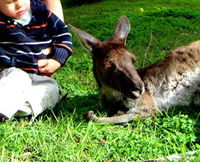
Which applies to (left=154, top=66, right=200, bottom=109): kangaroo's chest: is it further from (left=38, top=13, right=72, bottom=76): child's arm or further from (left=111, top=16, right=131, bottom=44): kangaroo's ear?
(left=38, top=13, right=72, bottom=76): child's arm

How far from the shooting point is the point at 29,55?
5004mm

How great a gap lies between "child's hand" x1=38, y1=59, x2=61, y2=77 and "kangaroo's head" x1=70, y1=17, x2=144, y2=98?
1.86 ft

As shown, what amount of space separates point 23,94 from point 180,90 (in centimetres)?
192

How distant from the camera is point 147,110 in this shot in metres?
4.74

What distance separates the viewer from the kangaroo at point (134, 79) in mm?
4586

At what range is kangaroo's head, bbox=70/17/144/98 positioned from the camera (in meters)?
4.53

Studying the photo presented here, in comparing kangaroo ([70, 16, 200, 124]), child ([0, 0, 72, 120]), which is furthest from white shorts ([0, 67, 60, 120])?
kangaroo ([70, 16, 200, 124])

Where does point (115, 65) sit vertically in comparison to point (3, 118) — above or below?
above

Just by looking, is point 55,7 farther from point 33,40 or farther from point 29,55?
point 29,55

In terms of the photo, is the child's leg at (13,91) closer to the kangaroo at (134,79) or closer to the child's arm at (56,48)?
the child's arm at (56,48)

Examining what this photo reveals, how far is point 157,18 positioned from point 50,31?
5961mm

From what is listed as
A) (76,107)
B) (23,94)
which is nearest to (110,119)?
(76,107)

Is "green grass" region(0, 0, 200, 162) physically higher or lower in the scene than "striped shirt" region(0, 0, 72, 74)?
lower

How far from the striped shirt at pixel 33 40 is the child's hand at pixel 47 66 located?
0.17 ft
